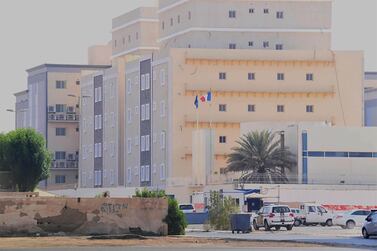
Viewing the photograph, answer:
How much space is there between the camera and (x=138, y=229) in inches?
2916

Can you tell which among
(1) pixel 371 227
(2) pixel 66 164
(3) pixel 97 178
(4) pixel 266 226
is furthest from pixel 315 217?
(2) pixel 66 164

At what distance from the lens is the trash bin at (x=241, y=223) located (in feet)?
262

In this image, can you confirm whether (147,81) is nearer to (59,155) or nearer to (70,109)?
(70,109)

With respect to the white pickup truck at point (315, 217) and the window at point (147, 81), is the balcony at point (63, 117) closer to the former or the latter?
Answer: the window at point (147, 81)

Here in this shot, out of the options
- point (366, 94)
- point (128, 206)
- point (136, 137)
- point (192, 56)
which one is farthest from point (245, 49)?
point (128, 206)

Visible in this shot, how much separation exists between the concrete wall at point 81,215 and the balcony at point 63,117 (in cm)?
8619

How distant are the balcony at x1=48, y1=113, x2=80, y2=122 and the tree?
39.7m

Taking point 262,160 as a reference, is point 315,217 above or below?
below

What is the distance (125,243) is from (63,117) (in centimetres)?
9744

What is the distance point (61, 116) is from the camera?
160 meters

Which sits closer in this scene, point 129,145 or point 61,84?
point 129,145

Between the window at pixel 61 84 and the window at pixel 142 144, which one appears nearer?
the window at pixel 142 144

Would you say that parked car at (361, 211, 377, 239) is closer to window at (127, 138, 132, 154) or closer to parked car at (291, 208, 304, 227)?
parked car at (291, 208, 304, 227)

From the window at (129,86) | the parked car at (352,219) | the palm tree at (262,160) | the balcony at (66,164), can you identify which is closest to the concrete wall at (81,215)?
the parked car at (352,219)
